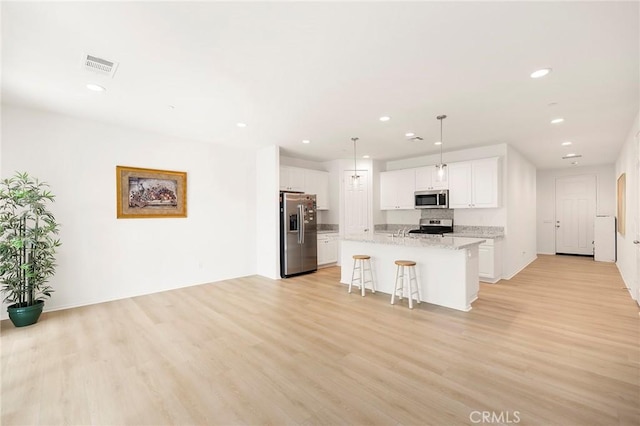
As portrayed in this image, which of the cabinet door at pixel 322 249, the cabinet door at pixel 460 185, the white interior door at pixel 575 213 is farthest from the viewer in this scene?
the white interior door at pixel 575 213

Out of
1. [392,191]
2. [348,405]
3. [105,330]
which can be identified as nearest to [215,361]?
[348,405]

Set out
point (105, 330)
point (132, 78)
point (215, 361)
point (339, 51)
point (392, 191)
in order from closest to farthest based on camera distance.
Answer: point (339, 51)
point (215, 361)
point (132, 78)
point (105, 330)
point (392, 191)

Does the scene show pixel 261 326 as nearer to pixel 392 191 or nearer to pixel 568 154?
pixel 392 191

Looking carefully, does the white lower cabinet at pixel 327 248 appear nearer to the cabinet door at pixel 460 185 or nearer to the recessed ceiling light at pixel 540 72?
the cabinet door at pixel 460 185

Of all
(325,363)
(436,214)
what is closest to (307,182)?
(436,214)

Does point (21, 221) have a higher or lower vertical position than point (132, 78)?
lower

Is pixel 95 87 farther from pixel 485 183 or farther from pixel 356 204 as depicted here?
pixel 485 183

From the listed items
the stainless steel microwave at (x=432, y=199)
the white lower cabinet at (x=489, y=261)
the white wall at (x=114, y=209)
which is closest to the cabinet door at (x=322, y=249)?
the white wall at (x=114, y=209)

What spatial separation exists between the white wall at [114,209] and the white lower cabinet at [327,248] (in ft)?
5.93

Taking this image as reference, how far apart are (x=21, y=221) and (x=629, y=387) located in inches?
253

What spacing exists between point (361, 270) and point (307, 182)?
120 inches

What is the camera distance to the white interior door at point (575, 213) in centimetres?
847

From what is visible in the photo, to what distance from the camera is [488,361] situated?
257 centimetres

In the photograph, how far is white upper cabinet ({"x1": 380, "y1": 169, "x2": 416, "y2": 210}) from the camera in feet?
22.6
